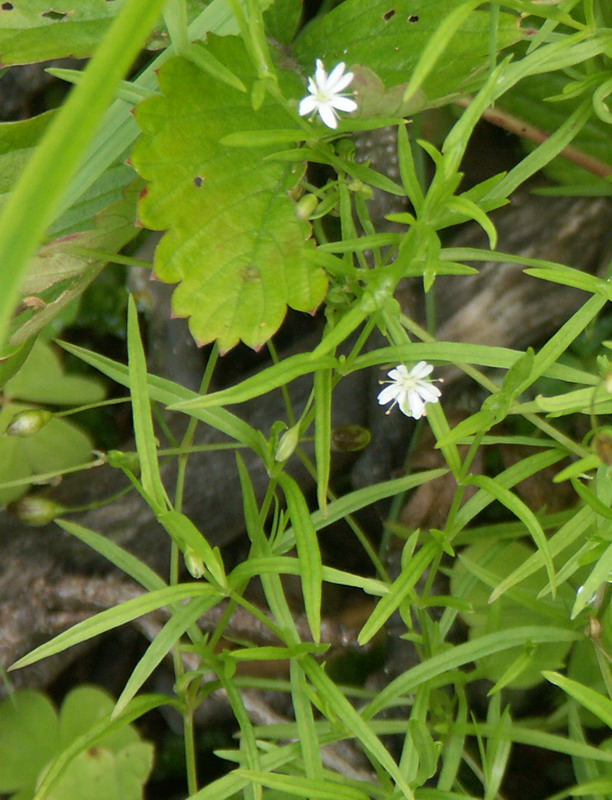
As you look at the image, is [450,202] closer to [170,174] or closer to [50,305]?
[170,174]

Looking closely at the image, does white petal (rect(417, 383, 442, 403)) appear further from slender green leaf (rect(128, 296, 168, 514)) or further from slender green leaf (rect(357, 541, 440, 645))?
slender green leaf (rect(128, 296, 168, 514))

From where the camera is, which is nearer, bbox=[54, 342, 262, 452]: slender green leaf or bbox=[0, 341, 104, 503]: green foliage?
bbox=[54, 342, 262, 452]: slender green leaf

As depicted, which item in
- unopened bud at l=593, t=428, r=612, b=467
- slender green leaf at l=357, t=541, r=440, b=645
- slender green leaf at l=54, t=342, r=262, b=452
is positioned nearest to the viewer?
unopened bud at l=593, t=428, r=612, b=467

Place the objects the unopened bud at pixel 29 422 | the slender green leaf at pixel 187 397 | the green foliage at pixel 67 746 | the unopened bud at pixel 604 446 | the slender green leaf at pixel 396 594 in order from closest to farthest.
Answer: the unopened bud at pixel 604 446
the slender green leaf at pixel 396 594
the slender green leaf at pixel 187 397
the unopened bud at pixel 29 422
the green foliage at pixel 67 746

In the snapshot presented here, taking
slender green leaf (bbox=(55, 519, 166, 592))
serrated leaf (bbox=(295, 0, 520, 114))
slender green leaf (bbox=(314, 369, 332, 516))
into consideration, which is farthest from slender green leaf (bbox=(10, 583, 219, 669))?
serrated leaf (bbox=(295, 0, 520, 114))

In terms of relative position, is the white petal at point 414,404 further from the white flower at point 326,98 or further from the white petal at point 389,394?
the white flower at point 326,98


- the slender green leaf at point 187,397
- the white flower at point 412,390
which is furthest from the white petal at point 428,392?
the slender green leaf at point 187,397

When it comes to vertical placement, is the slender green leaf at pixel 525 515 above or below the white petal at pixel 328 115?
below
